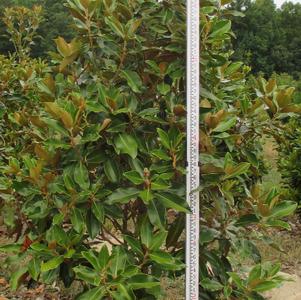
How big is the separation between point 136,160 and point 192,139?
251 mm

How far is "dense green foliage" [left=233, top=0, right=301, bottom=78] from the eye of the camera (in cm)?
5272

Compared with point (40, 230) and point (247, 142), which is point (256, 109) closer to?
point (247, 142)

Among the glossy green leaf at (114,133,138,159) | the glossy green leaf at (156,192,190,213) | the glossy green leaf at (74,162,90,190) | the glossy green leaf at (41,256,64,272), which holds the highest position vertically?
the glossy green leaf at (114,133,138,159)

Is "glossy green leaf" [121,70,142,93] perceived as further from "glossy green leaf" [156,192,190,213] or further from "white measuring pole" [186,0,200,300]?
"glossy green leaf" [156,192,190,213]

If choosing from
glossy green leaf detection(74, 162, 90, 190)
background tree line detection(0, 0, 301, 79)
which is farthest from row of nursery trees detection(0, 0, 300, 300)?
background tree line detection(0, 0, 301, 79)

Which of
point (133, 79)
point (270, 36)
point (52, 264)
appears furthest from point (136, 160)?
point (270, 36)

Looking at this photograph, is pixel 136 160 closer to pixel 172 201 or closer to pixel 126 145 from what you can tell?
pixel 126 145

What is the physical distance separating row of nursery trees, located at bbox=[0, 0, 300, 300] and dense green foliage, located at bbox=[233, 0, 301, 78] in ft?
163

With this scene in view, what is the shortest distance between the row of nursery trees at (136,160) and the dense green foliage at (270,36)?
4953cm

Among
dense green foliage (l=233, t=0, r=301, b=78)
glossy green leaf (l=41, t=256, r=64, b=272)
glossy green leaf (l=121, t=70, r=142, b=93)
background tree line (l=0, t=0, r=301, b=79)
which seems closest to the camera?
glossy green leaf (l=41, t=256, r=64, b=272)

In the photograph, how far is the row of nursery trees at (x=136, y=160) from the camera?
2160 mm

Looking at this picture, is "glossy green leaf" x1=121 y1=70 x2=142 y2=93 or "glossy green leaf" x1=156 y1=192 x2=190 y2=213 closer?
"glossy green leaf" x1=156 y1=192 x2=190 y2=213

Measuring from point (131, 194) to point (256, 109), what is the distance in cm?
76

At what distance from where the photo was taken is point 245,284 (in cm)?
233
